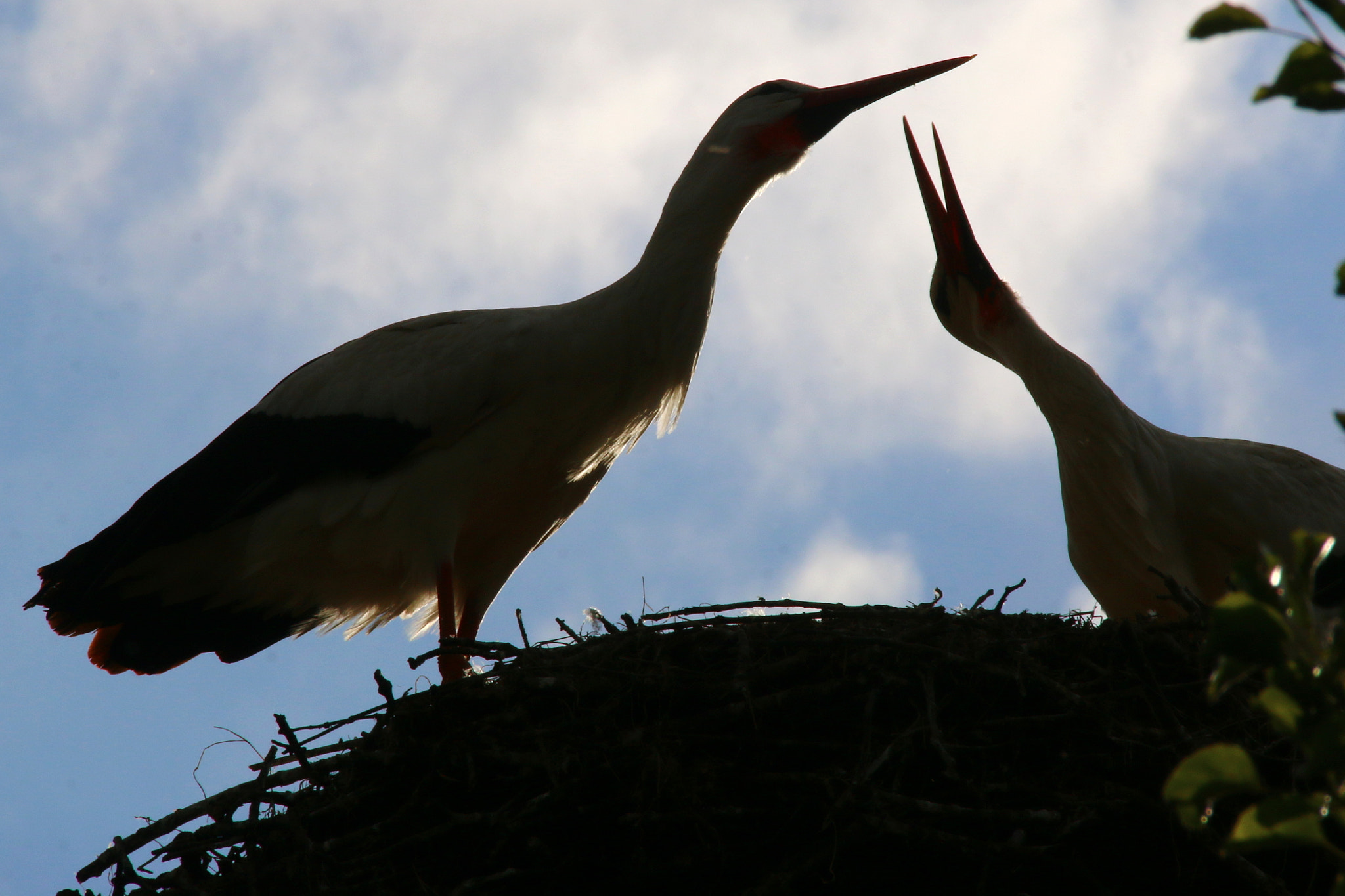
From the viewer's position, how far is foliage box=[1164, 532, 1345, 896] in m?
1.08

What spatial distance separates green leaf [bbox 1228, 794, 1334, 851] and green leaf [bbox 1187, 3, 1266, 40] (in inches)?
26.4

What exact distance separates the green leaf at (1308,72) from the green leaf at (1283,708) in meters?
0.52

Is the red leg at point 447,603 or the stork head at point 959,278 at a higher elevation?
the stork head at point 959,278

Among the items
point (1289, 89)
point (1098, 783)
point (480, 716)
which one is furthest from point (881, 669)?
point (1289, 89)

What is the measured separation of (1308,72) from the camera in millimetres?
1146

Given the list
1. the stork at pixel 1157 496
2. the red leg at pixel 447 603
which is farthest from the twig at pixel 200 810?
the stork at pixel 1157 496

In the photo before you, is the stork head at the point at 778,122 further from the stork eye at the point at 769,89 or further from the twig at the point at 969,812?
the twig at the point at 969,812

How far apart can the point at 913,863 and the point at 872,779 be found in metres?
0.20

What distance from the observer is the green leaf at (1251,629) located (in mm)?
1098

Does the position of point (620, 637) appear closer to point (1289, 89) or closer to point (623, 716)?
point (623, 716)

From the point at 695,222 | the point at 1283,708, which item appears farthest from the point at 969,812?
the point at 695,222

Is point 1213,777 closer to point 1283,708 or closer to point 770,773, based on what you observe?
point 1283,708

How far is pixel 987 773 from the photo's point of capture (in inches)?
119

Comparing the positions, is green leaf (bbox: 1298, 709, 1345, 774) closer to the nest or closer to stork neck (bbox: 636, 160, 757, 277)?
the nest
